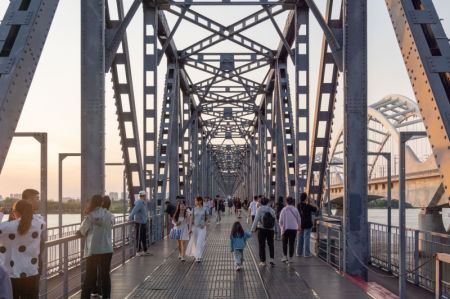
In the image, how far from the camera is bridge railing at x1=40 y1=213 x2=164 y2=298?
9.73m

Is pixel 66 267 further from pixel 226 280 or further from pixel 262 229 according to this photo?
pixel 262 229

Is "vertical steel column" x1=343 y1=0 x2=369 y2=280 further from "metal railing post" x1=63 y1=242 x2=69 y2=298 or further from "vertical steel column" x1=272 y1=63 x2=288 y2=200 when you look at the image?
"vertical steel column" x1=272 y1=63 x2=288 y2=200

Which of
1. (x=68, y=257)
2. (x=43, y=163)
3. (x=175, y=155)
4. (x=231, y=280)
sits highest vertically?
(x=175, y=155)

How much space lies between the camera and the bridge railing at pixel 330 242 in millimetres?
14258

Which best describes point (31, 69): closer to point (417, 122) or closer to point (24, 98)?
point (24, 98)

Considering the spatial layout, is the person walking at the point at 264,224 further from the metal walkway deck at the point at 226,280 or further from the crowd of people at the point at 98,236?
the metal walkway deck at the point at 226,280

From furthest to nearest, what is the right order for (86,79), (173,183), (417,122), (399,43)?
(417,122) < (173,183) < (86,79) < (399,43)

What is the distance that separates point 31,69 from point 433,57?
4.15 metres

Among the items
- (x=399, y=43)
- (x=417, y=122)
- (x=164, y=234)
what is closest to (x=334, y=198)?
(x=417, y=122)

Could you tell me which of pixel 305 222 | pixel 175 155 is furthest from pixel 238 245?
pixel 175 155

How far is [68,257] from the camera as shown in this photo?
39.7 feet

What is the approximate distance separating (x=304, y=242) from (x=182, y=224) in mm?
2980

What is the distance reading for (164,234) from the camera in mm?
26750

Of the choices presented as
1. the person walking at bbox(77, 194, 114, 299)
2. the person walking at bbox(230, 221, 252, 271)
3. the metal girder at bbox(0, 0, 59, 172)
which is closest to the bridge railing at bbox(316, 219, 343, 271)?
the person walking at bbox(230, 221, 252, 271)
